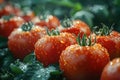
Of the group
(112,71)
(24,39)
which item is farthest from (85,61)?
(24,39)

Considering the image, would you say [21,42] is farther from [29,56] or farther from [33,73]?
[33,73]

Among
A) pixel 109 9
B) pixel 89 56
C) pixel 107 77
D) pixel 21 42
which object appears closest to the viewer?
pixel 107 77

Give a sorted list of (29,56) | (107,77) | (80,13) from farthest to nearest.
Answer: (80,13) < (29,56) < (107,77)

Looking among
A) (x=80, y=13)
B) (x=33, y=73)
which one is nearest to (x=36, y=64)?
(x=33, y=73)

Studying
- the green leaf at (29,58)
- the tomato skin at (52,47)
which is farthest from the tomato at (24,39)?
the tomato skin at (52,47)

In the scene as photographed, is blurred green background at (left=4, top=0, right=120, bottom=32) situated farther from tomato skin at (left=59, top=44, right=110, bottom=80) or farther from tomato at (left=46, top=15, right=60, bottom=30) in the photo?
tomato skin at (left=59, top=44, right=110, bottom=80)

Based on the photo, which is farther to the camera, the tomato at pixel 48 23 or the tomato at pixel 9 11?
the tomato at pixel 9 11

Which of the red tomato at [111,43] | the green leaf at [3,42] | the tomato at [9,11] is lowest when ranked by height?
the green leaf at [3,42]

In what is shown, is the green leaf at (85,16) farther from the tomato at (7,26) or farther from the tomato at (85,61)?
the tomato at (85,61)

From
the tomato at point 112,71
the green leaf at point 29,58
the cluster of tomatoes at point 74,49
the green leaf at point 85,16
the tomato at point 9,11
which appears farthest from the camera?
the tomato at point 9,11
